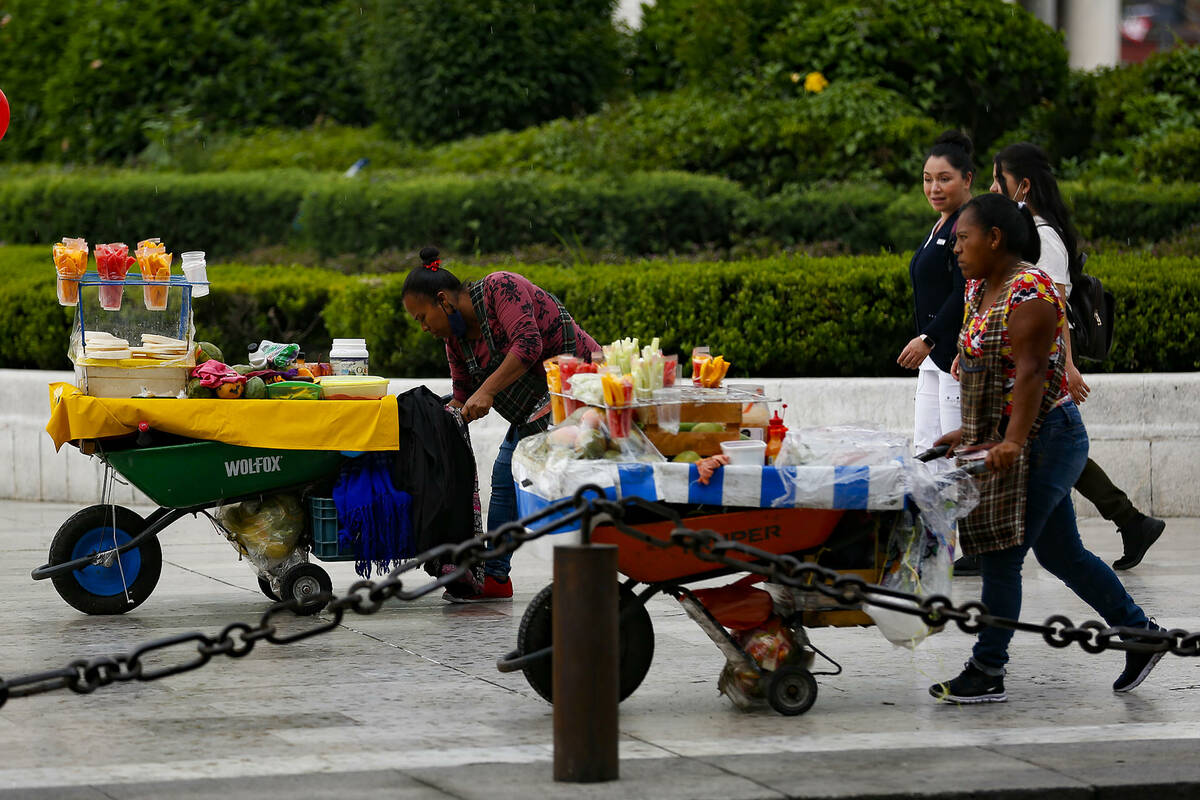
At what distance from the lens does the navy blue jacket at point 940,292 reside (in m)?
6.83

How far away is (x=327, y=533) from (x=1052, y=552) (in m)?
2.90

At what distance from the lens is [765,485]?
5023 mm

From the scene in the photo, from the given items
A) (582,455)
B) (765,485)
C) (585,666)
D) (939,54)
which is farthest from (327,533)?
(939,54)

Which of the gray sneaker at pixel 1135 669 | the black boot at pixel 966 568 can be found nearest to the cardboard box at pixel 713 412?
the gray sneaker at pixel 1135 669

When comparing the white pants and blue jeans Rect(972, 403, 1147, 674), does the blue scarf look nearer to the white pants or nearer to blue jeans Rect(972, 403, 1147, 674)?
the white pants

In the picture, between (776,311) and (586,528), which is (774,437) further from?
(776,311)

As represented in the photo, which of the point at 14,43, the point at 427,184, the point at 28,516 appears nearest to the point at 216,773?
the point at 28,516

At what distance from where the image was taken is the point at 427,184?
12.1 meters

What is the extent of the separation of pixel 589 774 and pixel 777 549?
116 centimetres

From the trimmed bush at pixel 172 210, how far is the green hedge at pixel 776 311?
10.2 ft

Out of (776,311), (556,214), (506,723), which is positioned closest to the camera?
(506,723)

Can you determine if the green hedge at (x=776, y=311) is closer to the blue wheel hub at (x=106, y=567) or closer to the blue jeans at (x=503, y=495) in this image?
the blue jeans at (x=503, y=495)

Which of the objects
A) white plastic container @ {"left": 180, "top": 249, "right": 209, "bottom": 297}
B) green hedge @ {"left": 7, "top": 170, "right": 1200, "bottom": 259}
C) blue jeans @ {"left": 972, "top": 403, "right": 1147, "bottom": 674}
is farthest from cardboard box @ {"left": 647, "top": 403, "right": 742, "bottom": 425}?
green hedge @ {"left": 7, "top": 170, "right": 1200, "bottom": 259}

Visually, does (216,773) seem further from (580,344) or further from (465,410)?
(580,344)
